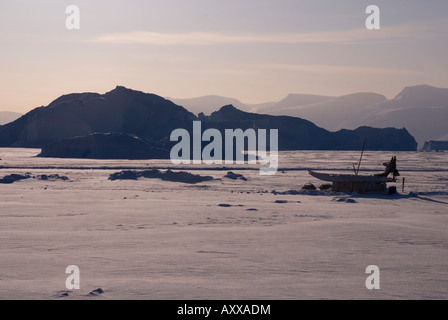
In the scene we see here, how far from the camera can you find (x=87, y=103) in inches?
3125

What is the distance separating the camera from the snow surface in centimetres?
763

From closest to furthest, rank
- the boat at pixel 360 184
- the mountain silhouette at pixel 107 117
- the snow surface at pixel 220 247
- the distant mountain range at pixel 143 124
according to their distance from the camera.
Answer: the snow surface at pixel 220 247
the boat at pixel 360 184
the mountain silhouette at pixel 107 117
the distant mountain range at pixel 143 124

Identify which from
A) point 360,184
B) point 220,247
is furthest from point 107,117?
point 220,247

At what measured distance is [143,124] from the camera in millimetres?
83562

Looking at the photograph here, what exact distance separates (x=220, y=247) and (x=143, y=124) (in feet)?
244

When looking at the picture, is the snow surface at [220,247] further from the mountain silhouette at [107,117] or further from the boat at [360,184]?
the mountain silhouette at [107,117]

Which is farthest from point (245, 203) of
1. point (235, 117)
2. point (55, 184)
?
point (235, 117)

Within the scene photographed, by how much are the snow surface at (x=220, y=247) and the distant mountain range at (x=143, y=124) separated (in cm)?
4725

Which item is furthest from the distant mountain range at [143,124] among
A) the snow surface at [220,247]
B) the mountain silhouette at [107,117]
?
the snow surface at [220,247]

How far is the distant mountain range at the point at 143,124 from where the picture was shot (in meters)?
78.3

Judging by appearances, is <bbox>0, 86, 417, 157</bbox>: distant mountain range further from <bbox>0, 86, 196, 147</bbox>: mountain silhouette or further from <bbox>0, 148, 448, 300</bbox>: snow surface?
<bbox>0, 148, 448, 300</bbox>: snow surface

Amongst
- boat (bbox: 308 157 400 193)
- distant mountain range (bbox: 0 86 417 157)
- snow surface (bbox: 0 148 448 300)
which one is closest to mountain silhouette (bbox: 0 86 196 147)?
distant mountain range (bbox: 0 86 417 157)

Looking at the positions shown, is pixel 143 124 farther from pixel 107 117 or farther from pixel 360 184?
pixel 360 184

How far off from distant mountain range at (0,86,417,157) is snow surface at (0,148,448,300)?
155ft
